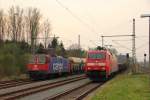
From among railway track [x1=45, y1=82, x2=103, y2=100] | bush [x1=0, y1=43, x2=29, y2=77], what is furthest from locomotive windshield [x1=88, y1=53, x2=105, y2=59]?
bush [x1=0, y1=43, x2=29, y2=77]

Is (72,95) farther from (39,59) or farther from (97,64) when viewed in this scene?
(39,59)

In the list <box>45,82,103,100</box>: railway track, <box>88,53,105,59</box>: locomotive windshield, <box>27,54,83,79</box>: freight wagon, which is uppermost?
<box>88,53,105,59</box>: locomotive windshield

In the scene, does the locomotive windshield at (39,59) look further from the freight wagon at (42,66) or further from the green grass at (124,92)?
the green grass at (124,92)

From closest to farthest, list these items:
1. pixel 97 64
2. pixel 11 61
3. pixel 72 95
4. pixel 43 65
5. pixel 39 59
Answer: pixel 72 95
pixel 97 64
pixel 43 65
pixel 39 59
pixel 11 61

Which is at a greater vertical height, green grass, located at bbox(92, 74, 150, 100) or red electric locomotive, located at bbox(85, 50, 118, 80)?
red electric locomotive, located at bbox(85, 50, 118, 80)

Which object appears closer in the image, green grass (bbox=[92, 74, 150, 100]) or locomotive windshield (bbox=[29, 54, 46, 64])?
green grass (bbox=[92, 74, 150, 100])

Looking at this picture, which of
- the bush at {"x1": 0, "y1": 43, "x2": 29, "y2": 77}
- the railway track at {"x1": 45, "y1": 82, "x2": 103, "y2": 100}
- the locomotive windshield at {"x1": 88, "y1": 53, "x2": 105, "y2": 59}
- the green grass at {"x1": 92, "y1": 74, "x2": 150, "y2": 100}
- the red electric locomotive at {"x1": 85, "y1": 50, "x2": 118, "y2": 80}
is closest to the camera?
the green grass at {"x1": 92, "y1": 74, "x2": 150, "y2": 100}

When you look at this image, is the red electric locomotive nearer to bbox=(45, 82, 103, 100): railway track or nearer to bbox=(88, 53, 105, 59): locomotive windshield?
bbox=(88, 53, 105, 59): locomotive windshield

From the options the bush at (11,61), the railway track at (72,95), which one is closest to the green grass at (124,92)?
the railway track at (72,95)

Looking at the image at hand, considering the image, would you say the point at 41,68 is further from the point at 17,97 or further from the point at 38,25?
the point at 38,25

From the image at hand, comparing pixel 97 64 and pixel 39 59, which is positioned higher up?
pixel 39 59

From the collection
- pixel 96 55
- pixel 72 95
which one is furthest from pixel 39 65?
pixel 72 95

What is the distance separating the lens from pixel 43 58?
145ft

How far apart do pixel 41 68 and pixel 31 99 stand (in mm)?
21902
